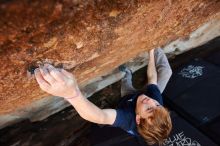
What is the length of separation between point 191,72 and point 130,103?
1.33m

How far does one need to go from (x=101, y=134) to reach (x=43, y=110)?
0.59 m

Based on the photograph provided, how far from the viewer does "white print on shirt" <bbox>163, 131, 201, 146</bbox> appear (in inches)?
112

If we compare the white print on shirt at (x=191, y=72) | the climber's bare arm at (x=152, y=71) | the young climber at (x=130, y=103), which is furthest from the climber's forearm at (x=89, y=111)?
the white print on shirt at (x=191, y=72)

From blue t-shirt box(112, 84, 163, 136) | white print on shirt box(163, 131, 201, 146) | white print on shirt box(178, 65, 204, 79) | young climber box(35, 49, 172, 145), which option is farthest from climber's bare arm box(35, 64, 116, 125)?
white print on shirt box(178, 65, 204, 79)

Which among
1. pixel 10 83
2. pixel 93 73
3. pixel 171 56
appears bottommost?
pixel 171 56

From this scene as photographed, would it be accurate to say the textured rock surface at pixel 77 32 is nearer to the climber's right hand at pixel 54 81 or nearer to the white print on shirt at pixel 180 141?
the climber's right hand at pixel 54 81

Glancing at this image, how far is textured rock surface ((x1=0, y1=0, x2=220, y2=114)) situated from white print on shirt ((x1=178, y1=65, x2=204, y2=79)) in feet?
4.05

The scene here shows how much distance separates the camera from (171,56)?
3.47m

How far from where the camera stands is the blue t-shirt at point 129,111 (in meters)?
2.12

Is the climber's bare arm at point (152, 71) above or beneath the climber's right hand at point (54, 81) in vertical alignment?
beneath

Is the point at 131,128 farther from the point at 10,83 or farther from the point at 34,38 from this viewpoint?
the point at 34,38

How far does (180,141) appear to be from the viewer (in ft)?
9.45

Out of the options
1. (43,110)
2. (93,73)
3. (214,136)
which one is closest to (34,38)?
(93,73)

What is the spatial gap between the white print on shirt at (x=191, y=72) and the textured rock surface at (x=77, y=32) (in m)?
1.23
